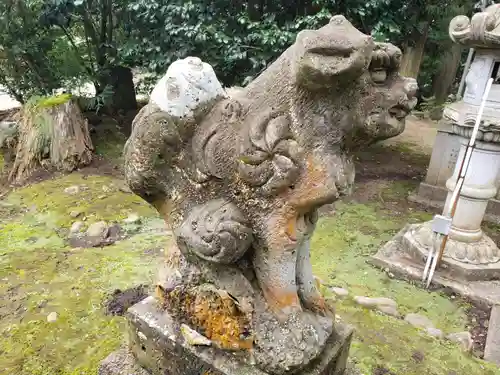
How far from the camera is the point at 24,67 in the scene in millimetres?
6828

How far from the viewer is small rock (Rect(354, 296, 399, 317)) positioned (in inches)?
134

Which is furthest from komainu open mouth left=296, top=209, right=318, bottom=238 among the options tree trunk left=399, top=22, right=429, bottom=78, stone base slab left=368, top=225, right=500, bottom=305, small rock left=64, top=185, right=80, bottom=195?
tree trunk left=399, top=22, right=429, bottom=78

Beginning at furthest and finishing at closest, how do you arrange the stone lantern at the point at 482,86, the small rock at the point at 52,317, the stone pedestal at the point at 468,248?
the stone pedestal at the point at 468,248
the stone lantern at the point at 482,86
the small rock at the point at 52,317

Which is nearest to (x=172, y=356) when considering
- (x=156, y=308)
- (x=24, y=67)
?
(x=156, y=308)

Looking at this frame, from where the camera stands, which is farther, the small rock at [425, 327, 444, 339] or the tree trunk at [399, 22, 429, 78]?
the tree trunk at [399, 22, 429, 78]

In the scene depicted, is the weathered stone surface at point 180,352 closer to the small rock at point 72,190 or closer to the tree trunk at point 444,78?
the small rock at point 72,190

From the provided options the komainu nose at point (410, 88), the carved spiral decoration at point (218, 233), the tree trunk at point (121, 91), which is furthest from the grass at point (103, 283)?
the tree trunk at point (121, 91)

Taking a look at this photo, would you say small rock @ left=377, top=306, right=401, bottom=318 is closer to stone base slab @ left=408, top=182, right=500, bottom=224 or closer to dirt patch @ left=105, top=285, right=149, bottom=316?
dirt patch @ left=105, top=285, right=149, bottom=316

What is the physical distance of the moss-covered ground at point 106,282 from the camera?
8.53 ft

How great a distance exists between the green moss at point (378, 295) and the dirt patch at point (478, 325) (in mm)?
71

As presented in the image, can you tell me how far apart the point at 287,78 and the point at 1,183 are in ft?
18.8

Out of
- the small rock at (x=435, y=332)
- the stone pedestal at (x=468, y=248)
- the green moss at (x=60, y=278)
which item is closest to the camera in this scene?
the green moss at (x=60, y=278)

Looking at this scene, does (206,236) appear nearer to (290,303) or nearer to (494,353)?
(290,303)

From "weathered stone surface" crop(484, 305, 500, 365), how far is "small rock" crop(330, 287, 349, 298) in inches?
42.8
